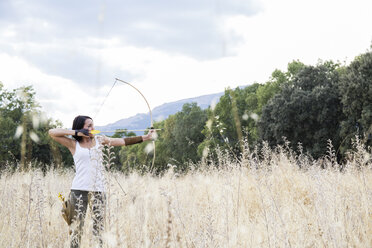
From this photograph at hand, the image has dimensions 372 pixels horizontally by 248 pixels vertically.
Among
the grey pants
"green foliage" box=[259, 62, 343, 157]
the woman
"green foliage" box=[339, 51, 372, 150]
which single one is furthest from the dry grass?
"green foliage" box=[259, 62, 343, 157]

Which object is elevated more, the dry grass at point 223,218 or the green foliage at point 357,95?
the green foliage at point 357,95

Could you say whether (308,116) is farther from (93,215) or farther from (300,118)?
(93,215)

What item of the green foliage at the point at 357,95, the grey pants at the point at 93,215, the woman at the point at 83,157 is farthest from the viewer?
the green foliage at the point at 357,95

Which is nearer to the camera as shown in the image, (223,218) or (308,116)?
(223,218)

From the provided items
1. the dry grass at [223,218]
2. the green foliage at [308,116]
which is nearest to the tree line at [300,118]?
the green foliage at [308,116]

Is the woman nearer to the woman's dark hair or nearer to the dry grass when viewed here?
the woman's dark hair

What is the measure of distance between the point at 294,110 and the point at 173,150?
27.2 m

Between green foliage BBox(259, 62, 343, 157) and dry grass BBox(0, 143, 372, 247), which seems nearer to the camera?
dry grass BBox(0, 143, 372, 247)

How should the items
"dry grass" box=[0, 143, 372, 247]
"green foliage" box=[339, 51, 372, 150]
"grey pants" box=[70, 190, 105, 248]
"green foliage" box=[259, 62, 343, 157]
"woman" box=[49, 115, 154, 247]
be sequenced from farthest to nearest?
"green foliage" box=[259, 62, 343, 157], "green foliage" box=[339, 51, 372, 150], "woman" box=[49, 115, 154, 247], "dry grass" box=[0, 143, 372, 247], "grey pants" box=[70, 190, 105, 248]

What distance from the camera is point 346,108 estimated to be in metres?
25.5

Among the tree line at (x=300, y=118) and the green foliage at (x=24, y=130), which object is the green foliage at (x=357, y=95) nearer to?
the tree line at (x=300, y=118)

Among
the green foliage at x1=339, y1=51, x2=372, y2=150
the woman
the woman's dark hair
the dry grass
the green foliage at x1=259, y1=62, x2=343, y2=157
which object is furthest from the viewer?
the green foliage at x1=259, y1=62, x2=343, y2=157

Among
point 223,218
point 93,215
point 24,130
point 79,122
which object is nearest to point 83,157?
point 79,122

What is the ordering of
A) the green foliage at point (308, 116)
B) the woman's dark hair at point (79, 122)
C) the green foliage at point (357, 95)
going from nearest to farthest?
the woman's dark hair at point (79, 122) < the green foliage at point (357, 95) < the green foliage at point (308, 116)
